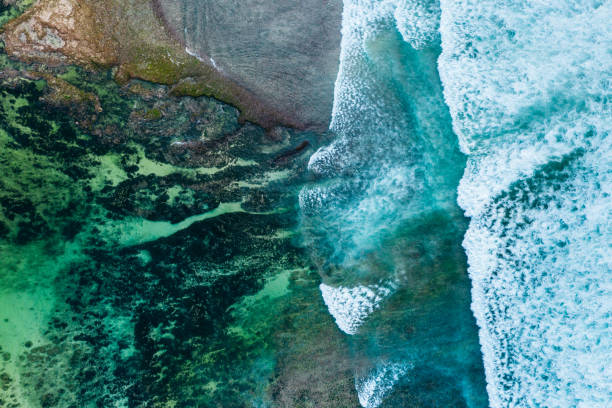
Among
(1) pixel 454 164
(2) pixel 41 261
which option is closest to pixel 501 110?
(1) pixel 454 164

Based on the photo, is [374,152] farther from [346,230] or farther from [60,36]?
[60,36]

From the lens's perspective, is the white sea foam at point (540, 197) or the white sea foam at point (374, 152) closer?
the white sea foam at point (540, 197)

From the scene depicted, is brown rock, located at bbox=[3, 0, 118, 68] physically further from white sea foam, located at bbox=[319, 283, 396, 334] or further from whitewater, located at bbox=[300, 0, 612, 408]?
white sea foam, located at bbox=[319, 283, 396, 334]

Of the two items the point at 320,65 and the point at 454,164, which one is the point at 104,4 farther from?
the point at 454,164

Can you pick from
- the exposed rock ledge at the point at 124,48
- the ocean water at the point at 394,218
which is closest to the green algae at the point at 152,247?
the exposed rock ledge at the point at 124,48

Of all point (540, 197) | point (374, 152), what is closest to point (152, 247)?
point (374, 152)

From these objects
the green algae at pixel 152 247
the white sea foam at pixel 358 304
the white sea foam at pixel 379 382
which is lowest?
the white sea foam at pixel 379 382

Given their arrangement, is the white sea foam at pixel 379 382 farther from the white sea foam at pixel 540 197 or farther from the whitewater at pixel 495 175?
the white sea foam at pixel 540 197

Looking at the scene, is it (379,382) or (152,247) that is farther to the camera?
(152,247)
